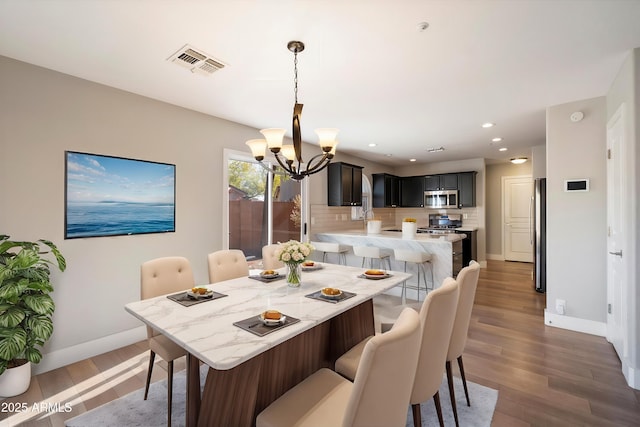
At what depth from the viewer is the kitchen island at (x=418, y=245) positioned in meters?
4.19

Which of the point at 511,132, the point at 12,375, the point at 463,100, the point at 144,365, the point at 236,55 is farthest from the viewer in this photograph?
the point at 511,132

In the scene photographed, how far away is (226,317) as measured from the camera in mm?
1614

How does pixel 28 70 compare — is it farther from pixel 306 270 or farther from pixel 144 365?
pixel 306 270

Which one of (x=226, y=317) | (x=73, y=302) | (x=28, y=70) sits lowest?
(x=73, y=302)

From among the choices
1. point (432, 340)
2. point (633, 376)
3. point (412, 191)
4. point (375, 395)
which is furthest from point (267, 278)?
point (412, 191)

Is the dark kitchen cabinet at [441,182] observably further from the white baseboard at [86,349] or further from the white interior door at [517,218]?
the white baseboard at [86,349]

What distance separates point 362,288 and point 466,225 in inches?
239

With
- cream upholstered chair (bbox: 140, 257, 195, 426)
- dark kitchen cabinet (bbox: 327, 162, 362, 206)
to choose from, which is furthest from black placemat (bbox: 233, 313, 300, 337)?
dark kitchen cabinet (bbox: 327, 162, 362, 206)

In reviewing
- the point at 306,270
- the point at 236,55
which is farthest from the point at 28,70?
the point at 306,270

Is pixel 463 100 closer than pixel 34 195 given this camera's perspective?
No

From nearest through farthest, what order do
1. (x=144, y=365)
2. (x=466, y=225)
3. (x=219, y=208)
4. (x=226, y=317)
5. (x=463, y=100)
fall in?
(x=226, y=317), (x=144, y=365), (x=463, y=100), (x=219, y=208), (x=466, y=225)

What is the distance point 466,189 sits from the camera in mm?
6930

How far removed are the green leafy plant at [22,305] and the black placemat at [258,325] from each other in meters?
1.71

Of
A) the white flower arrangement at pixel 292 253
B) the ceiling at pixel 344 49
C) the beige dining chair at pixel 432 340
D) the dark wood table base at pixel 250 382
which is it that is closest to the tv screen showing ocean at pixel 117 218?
the ceiling at pixel 344 49
